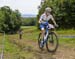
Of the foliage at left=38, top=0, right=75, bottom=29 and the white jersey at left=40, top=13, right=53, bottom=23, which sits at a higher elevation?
the white jersey at left=40, top=13, right=53, bottom=23

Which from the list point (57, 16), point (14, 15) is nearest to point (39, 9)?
point (57, 16)

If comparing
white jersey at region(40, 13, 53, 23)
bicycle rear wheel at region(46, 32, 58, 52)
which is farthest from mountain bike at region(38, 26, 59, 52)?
white jersey at region(40, 13, 53, 23)

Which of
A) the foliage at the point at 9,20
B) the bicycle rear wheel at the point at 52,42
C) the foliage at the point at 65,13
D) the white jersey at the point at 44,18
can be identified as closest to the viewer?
the bicycle rear wheel at the point at 52,42

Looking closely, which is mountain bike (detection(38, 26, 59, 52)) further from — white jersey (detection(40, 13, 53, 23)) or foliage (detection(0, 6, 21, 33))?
foliage (detection(0, 6, 21, 33))

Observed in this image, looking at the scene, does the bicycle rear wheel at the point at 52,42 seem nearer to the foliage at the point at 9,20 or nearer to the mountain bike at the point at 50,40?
the mountain bike at the point at 50,40

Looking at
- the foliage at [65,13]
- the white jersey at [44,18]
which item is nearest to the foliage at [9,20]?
the foliage at [65,13]

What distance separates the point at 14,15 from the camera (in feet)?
269

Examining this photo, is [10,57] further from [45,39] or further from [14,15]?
[14,15]

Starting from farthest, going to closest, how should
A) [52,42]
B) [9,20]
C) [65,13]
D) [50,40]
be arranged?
[9,20], [65,13], [50,40], [52,42]

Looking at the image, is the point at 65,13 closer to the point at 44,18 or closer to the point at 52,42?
the point at 44,18

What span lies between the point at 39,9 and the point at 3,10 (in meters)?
35.0

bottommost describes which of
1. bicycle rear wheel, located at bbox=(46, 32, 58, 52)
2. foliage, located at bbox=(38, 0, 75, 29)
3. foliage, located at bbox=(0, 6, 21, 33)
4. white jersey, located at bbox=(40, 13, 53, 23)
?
foliage, located at bbox=(0, 6, 21, 33)

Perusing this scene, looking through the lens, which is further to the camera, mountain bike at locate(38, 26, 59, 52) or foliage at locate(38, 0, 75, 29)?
foliage at locate(38, 0, 75, 29)

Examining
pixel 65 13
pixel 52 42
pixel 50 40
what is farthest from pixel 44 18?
pixel 65 13
